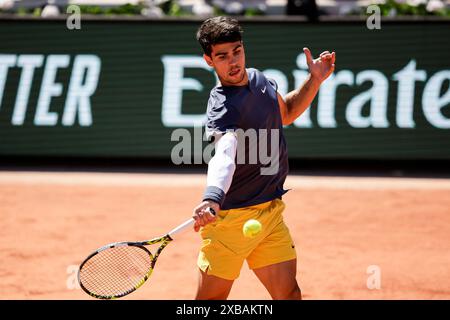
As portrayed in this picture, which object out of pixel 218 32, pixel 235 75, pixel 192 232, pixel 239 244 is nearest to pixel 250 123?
pixel 235 75

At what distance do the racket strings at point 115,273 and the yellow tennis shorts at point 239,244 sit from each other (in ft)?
1.30

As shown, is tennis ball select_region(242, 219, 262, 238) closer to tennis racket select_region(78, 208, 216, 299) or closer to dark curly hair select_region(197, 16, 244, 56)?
tennis racket select_region(78, 208, 216, 299)

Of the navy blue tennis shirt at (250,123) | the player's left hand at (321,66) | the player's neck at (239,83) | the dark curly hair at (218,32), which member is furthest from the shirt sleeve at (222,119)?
the player's left hand at (321,66)

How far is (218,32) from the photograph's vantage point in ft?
14.1

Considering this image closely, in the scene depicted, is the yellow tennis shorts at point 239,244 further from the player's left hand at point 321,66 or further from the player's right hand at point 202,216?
the player's left hand at point 321,66

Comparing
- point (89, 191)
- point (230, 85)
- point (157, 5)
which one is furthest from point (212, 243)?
point (157, 5)

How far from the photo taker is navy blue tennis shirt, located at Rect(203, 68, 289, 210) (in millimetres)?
4309

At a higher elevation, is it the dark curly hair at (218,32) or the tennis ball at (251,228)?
the dark curly hair at (218,32)

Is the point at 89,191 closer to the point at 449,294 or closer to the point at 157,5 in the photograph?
the point at 157,5

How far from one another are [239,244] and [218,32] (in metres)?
1.17

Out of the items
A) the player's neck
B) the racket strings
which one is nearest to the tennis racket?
the racket strings

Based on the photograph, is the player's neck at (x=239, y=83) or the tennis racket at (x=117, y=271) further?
the tennis racket at (x=117, y=271)

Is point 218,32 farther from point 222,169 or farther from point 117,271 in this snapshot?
point 117,271

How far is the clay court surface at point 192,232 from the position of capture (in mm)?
6645
